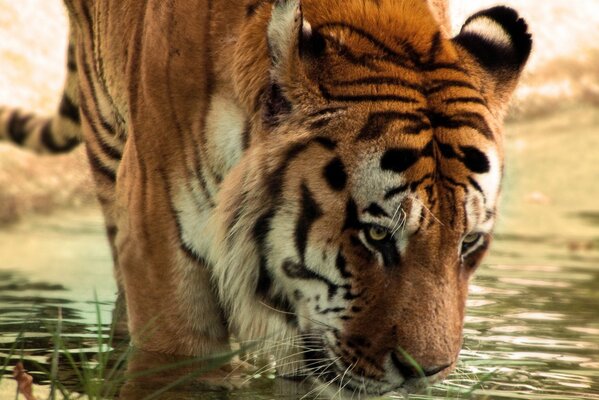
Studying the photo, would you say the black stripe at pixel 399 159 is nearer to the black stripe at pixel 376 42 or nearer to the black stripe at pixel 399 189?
the black stripe at pixel 399 189

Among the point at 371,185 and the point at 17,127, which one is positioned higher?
the point at 17,127

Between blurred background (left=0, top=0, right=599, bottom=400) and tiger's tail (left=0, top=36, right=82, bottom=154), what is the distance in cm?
13

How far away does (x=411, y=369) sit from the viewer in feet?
9.02

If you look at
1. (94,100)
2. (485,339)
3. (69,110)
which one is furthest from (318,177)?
(69,110)

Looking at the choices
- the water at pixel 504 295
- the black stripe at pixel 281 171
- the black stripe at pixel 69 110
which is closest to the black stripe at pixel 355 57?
the black stripe at pixel 281 171

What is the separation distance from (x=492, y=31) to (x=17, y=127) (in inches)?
118

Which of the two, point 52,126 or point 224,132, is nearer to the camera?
point 224,132

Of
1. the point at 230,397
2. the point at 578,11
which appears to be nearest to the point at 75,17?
the point at 230,397

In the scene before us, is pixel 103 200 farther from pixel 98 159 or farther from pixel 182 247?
pixel 182 247

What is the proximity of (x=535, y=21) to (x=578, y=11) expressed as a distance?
0.70 meters

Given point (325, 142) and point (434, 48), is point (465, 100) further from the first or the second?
point (325, 142)

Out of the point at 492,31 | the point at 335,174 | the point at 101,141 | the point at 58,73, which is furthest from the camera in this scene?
the point at 58,73

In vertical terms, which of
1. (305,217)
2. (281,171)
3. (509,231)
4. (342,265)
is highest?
(509,231)

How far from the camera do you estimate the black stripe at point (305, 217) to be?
290cm
